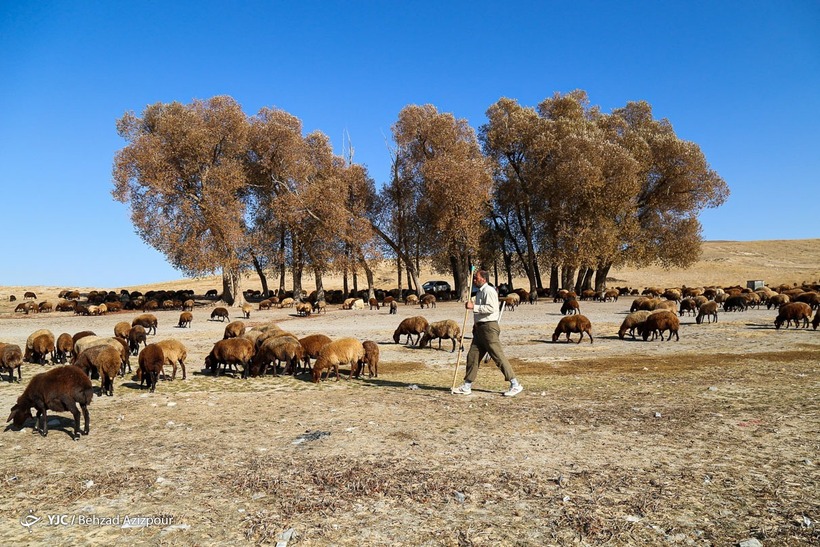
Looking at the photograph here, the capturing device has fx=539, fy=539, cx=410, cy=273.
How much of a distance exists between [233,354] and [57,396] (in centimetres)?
580

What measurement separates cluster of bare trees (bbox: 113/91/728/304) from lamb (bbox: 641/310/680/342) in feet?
Answer: 74.0

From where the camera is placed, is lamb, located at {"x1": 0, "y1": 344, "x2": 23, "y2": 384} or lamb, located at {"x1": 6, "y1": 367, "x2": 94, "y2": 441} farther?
lamb, located at {"x1": 0, "y1": 344, "x2": 23, "y2": 384}

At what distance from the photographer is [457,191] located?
40219 mm

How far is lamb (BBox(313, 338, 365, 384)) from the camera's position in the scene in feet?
41.6

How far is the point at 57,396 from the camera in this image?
7883 mm

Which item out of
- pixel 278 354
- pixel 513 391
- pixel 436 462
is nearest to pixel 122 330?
pixel 278 354

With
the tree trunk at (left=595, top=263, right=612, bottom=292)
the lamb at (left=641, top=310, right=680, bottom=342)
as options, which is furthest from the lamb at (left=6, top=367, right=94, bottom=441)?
the tree trunk at (left=595, top=263, right=612, bottom=292)

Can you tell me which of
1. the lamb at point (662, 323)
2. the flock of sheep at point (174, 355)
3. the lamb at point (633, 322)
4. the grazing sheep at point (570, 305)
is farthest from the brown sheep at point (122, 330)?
the grazing sheep at point (570, 305)

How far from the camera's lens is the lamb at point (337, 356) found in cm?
1269

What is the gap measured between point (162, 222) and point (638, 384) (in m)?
37.0

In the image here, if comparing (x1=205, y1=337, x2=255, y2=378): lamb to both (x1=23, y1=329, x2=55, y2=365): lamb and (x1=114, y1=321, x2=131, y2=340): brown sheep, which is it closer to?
(x1=23, y1=329, x2=55, y2=365): lamb

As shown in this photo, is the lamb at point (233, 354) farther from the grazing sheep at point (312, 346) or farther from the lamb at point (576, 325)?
the lamb at point (576, 325)

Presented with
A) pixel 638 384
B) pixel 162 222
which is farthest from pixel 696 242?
pixel 162 222

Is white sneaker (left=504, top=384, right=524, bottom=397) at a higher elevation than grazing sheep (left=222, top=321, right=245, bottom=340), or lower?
lower
